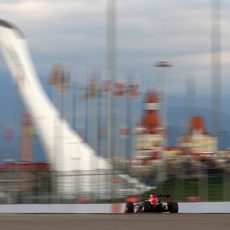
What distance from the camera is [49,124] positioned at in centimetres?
3462

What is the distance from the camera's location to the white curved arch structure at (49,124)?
27812 mm

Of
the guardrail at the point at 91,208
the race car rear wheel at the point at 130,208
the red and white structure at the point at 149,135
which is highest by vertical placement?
the red and white structure at the point at 149,135

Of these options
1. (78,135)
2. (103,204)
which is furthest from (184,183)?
(78,135)

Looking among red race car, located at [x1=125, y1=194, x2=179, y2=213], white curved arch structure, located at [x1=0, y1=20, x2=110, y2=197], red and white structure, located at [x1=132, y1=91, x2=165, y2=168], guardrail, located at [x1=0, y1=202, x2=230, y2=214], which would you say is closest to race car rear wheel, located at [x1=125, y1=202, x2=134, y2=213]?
red race car, located at [x1=125, y1=194, x2=179, y2=213]

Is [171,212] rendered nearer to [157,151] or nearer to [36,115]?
[157,151]

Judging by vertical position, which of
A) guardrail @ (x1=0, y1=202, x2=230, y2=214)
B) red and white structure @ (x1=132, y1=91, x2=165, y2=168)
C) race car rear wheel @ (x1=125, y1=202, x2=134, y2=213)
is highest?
red and white structure @ (x1=132, y1=91, x2=165, y2=168)

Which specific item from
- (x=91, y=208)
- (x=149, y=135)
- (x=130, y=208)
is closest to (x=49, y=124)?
(x=149, y=135)

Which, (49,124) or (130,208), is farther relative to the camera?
(49,124)

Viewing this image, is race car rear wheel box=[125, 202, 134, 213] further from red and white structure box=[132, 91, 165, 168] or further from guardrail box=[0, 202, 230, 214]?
red and white structure box=[132, 91, 165, 168]

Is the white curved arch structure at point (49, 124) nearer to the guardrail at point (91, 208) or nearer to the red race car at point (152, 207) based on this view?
the guardrail at point (91, 208)

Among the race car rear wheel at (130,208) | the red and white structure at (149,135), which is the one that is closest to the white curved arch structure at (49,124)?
the red and white structure at (149,135)

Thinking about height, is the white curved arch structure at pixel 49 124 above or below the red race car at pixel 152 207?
above

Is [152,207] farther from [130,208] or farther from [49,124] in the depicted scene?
[49,124]

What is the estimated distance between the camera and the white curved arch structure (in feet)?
91.2
